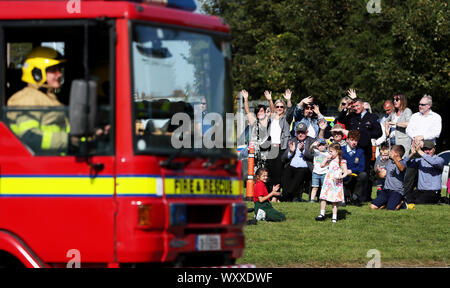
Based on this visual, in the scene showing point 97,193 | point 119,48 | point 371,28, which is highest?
point 371,28

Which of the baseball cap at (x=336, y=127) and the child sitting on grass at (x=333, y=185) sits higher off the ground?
the baseball cap at (x=336, y=127)

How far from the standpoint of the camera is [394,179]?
20.1 m

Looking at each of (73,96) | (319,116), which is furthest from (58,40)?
(319,116)

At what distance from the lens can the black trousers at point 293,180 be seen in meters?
20.9

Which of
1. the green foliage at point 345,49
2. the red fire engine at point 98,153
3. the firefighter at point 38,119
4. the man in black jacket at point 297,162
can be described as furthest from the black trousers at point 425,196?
the green foliage at point 345,49

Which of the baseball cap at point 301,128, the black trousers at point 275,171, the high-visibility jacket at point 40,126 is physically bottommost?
the black trousers at point 275,171

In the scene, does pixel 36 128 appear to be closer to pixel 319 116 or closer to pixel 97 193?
pixel 97 193

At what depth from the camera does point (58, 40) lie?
9445 millimetres

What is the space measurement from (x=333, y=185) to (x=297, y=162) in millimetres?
3430

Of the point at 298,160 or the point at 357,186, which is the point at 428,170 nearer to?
the point at 357,186

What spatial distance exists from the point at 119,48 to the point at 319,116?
41.7 ft

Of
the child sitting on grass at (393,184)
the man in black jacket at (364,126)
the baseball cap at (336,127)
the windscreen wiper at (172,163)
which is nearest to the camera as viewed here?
the windscreen wiper at (172,163)

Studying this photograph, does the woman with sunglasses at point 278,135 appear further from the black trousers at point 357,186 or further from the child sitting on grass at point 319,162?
the black trousers at point 357,186

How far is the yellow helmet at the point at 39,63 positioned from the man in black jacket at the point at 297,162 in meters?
11.6
